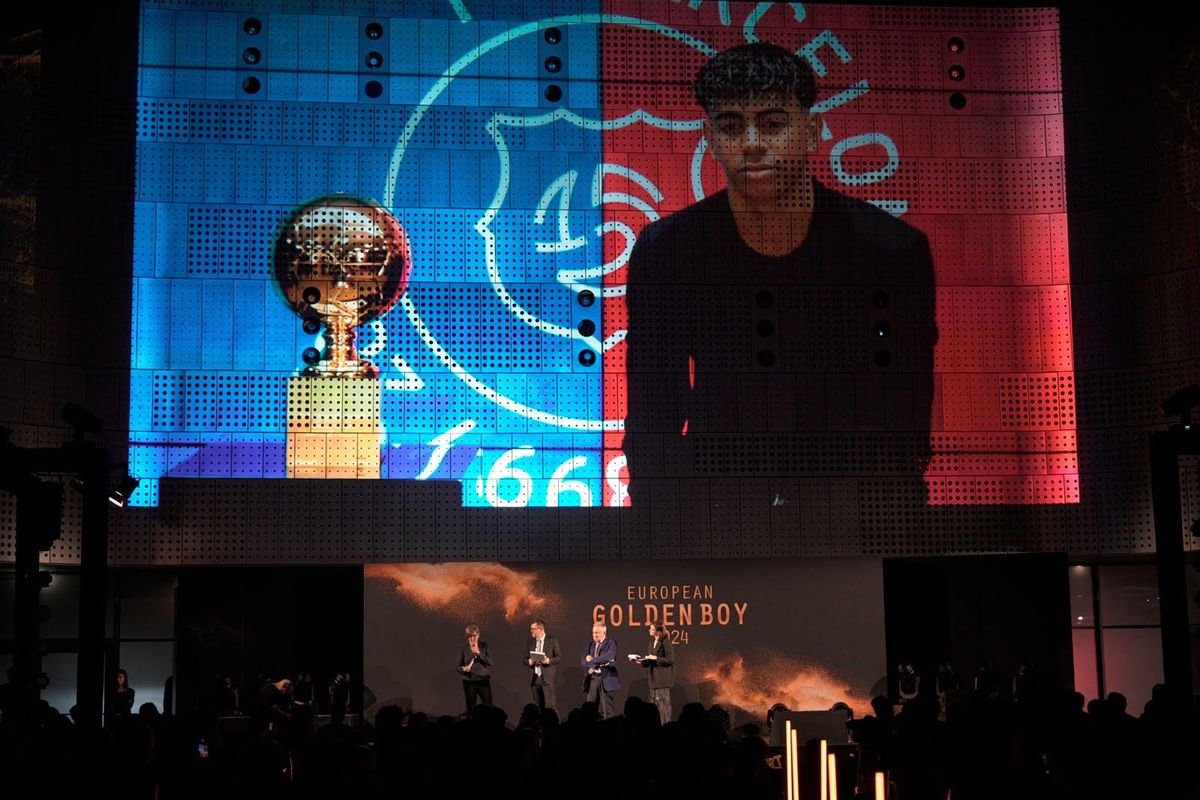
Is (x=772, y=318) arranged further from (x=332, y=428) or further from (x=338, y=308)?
(x=332, y=428)

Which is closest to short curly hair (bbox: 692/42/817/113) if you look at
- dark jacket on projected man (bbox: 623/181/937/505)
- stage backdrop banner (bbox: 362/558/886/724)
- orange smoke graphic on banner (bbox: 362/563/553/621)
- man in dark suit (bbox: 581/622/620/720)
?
dark jacket on projected man (bbox: 623/181/937/505)

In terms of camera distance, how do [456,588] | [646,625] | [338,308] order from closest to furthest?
[338,308] < [456,588] < [646,625]

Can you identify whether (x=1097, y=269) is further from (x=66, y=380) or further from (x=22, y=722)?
(x=22, y=722)

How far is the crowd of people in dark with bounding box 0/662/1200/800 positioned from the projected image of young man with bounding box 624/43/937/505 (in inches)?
331

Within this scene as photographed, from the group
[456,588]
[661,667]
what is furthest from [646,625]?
[456,588]

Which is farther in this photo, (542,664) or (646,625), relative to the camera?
(646,625)

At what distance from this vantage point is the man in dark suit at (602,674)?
19047 millimetres

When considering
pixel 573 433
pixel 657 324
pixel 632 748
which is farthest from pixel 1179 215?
pixel 632 748

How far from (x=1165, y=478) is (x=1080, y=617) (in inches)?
261

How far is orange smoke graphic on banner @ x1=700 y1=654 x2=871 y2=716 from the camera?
2005 centimetres

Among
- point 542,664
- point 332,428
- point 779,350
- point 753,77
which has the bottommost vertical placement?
point 542,664

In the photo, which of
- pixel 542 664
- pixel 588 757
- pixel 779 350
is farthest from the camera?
pixel 779 350

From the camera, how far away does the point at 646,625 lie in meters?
20.2

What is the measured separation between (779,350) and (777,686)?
440cm
